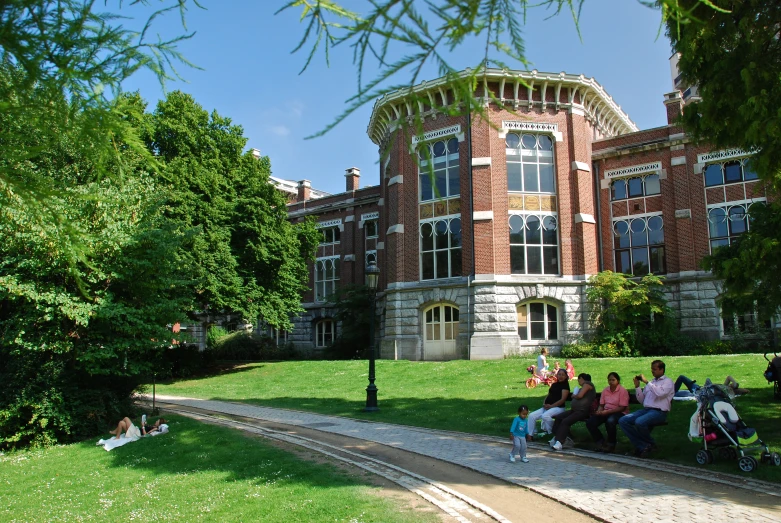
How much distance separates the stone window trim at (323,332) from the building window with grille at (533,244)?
15962mm

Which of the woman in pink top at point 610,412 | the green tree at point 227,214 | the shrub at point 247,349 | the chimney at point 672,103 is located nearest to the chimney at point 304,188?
the shrub at point 247,349

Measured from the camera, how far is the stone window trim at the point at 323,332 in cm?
3942

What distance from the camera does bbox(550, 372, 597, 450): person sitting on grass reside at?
10.1 m

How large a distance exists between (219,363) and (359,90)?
32.7 metres

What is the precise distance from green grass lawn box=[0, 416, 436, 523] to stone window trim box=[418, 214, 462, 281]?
57.5 feet

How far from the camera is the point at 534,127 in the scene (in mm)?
28156

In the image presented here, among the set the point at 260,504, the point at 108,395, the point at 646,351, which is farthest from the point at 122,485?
the point at 646,351

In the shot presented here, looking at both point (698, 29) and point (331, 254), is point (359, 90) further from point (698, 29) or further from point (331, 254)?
point (331, 254)

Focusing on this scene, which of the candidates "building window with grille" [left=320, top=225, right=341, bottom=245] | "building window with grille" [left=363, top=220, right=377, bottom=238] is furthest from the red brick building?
"building window with grille" [left=320, top=225, right=341, bottom=245]

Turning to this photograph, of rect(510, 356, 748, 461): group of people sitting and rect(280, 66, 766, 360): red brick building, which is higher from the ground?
rect(280, 66, 766, 360): red brick building

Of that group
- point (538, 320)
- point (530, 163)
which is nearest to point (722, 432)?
point (538, 320)

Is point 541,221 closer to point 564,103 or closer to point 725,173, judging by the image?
point 564,103

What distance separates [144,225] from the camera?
1595 centimetres

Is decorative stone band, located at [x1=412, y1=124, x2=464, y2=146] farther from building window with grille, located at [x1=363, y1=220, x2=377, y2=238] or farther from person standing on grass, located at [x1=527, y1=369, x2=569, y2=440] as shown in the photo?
person standing on grass, located at [x1=527, y1=369, x2=569, y2=440]
